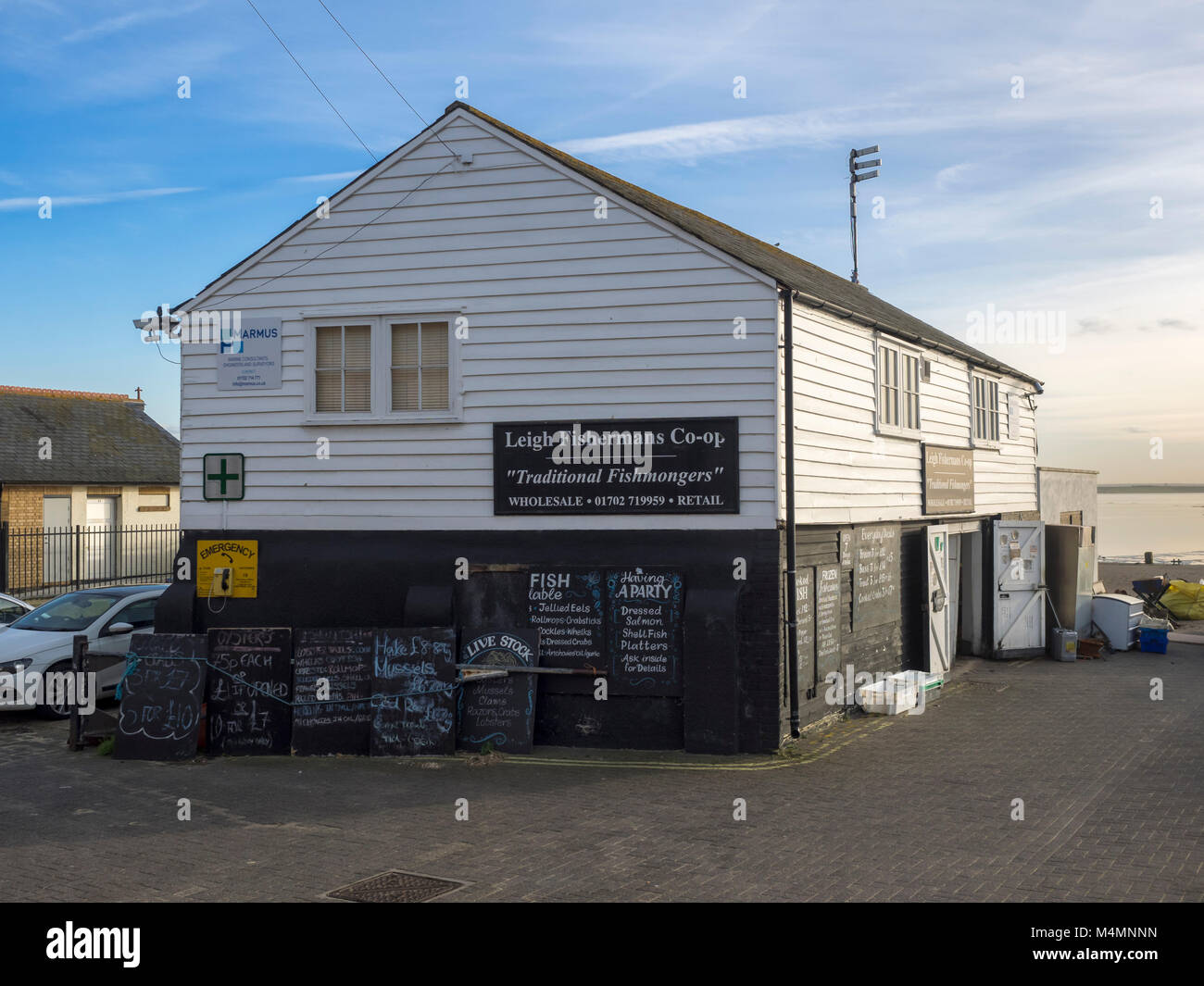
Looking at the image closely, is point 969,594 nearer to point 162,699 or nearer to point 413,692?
point 413,692

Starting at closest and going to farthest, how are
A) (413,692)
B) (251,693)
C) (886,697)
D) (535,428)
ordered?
(413,692) → (251,693) → (535,428) → (886,697)

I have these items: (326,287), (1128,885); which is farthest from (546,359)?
(1128,885)

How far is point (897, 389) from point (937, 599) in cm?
346

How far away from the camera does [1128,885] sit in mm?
7062

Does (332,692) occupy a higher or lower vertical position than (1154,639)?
higher

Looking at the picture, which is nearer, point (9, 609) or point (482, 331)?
point (482, 331)

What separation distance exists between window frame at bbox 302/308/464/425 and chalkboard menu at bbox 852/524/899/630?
545 centimetres

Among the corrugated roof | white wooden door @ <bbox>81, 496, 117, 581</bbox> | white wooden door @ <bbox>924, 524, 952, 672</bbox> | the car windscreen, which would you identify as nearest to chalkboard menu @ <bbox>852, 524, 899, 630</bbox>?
white wooden door @ <bbox>924, 524, 952, 672</bbox>

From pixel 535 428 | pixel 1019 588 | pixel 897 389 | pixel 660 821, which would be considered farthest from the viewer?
pixel 1019 588

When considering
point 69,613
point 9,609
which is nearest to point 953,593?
point 69,613

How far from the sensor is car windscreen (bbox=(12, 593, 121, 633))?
1423 centimetres

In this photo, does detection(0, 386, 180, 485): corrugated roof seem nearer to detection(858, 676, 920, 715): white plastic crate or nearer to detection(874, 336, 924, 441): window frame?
detection(874, 336, 924, 441): window frame

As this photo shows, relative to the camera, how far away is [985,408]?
19234mm
